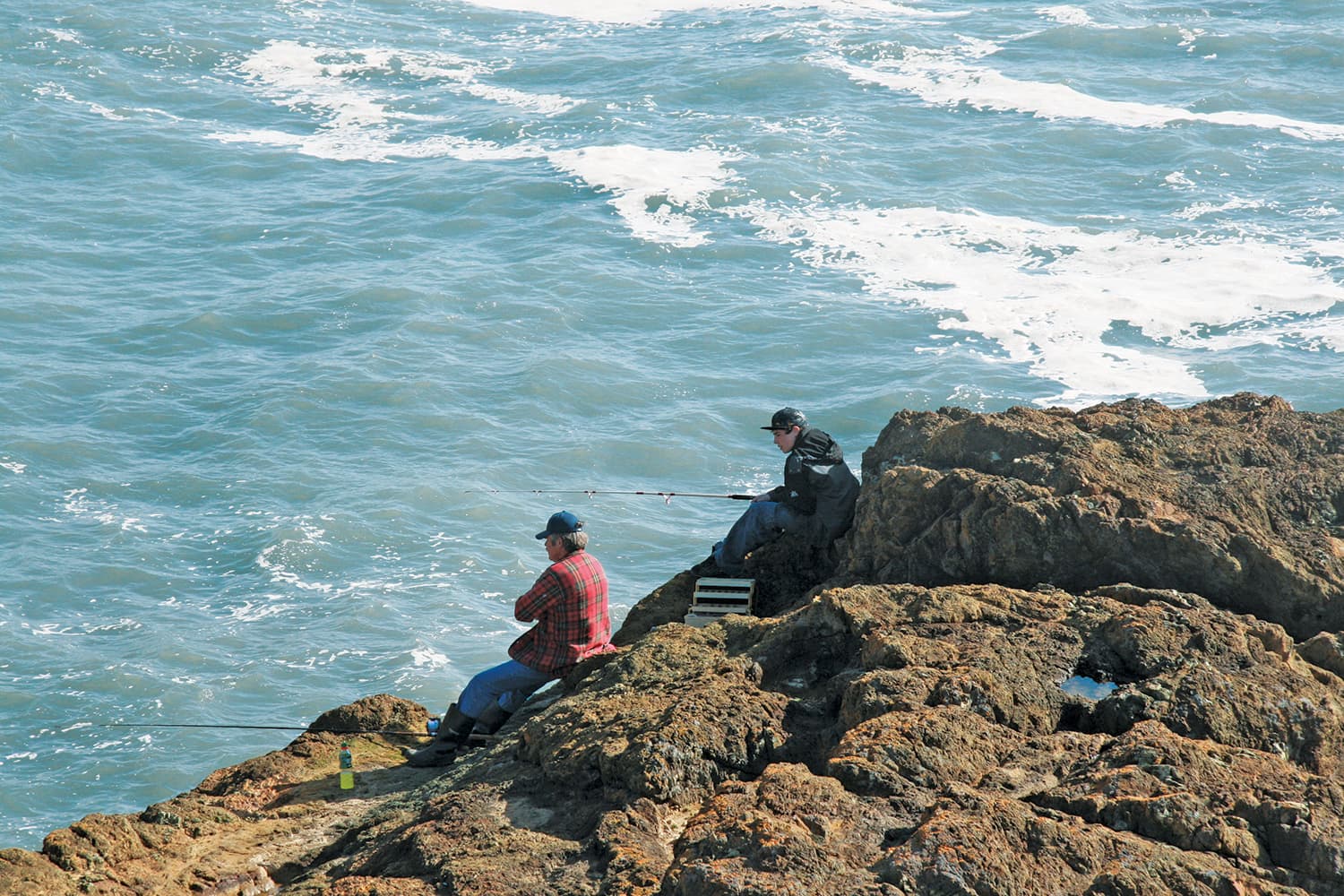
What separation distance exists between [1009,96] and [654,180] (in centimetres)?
1001

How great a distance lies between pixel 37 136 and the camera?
1303 inches

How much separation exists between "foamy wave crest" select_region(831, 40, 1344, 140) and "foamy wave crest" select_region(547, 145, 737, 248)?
23.4ft

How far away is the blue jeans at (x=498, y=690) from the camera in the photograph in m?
9.02

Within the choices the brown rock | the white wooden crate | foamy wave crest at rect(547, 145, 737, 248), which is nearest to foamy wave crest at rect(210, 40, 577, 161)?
foamy wave crest at rect(547, 145, 737, 248)

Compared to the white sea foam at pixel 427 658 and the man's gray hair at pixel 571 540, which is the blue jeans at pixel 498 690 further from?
the white sea foam at pixel 427 658

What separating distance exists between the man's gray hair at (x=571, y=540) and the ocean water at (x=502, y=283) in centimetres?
713

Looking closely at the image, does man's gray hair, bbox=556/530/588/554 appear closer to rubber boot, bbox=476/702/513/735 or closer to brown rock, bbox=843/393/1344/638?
rubber boot, bbox=476/702/513/735

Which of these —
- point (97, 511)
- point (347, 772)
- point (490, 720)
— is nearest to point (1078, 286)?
point (97, 511)

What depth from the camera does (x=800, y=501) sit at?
404 inches

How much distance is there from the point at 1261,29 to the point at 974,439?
35497 millimetres

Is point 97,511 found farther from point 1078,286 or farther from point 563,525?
point 1078,286

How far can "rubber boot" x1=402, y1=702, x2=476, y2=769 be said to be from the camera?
8898 millimetres

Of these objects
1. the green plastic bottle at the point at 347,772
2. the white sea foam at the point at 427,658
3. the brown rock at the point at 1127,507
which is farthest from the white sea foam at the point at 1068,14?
the green plastic bottle at the point at 347,772

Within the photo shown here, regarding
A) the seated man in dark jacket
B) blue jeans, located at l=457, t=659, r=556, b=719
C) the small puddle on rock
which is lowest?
blue jeans, located at l=457, t=659, r=556, b=719
